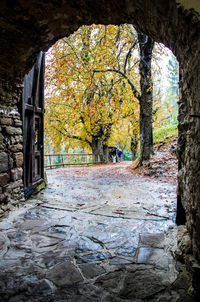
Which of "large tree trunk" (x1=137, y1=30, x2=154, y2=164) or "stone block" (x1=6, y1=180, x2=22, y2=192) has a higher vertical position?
"large tree trunk" (x1=137, y1=30, x2=154, y2=164)

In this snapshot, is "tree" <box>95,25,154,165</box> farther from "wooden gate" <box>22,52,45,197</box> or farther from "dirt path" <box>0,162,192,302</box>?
"dirt path" <box>0,162,192,302</box>

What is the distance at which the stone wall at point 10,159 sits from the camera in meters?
3.44

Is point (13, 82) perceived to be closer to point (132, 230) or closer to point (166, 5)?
point (166, 5)

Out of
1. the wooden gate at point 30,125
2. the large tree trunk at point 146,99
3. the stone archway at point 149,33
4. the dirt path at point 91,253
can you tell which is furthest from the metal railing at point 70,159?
the stone archway at point 149,33

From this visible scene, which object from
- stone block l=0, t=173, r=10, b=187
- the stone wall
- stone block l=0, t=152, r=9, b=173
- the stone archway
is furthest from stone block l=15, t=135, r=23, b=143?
the stone archway

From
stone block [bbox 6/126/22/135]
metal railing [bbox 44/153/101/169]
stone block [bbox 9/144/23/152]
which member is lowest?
metal railing [bbox 44/153/101/169]

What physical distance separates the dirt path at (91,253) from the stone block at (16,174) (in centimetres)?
62

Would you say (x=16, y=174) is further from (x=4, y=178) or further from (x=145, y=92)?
(x=145, y=92)

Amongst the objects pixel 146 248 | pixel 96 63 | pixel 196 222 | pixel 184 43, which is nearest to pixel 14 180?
pixel 146 248

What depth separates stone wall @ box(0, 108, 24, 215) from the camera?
3.44 metres

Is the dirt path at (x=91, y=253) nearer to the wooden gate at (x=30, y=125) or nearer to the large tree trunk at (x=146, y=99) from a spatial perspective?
the wooden gate at (x=30, y=125)

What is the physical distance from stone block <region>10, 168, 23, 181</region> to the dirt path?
2.02 feet

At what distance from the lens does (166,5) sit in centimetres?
156

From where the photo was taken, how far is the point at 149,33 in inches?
84.8
